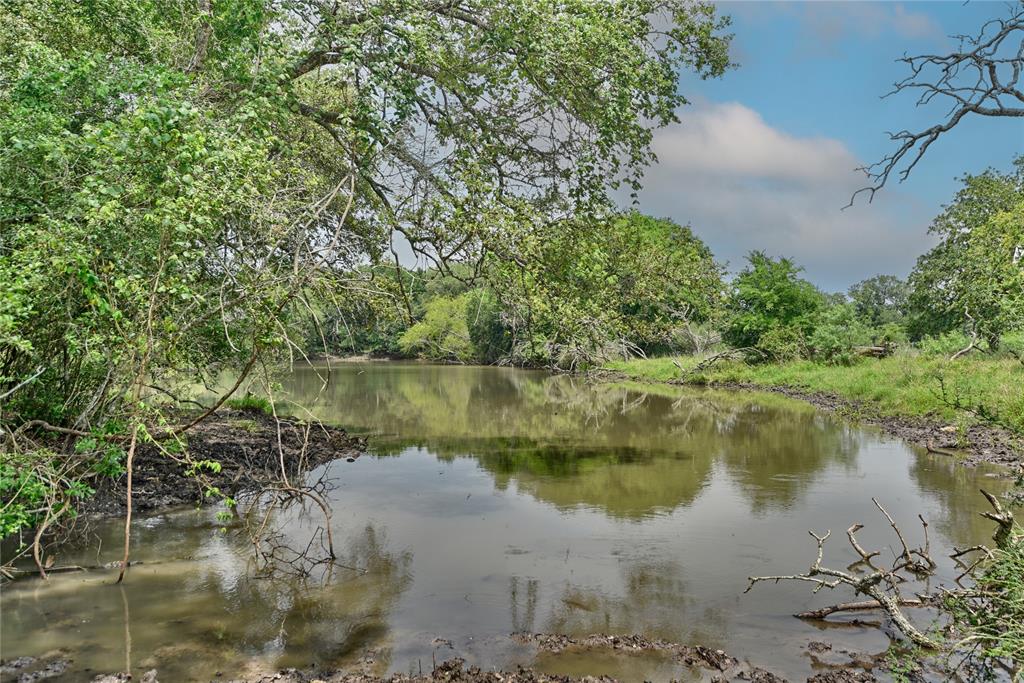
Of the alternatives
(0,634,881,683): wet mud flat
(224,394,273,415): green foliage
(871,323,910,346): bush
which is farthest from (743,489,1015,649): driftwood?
(871,323,910,346): bush

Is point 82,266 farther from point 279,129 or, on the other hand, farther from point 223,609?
point 279,129

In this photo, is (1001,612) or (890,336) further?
(890,336)

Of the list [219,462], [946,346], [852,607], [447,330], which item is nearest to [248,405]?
[219,462]

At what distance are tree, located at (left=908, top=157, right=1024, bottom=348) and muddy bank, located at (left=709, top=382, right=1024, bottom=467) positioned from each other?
16.2ft

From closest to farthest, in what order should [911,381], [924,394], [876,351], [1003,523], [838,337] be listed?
1. [1003,523]
2. [924,394]
3. [911,381]
4. [876,351]
5. [838,337]

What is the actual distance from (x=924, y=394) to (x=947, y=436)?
3273 millimetres

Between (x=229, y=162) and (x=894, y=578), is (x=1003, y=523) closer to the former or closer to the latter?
(x=894, y=578)

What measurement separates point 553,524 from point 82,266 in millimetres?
6020

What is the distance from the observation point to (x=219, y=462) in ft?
30.9

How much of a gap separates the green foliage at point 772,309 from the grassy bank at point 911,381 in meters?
1.08

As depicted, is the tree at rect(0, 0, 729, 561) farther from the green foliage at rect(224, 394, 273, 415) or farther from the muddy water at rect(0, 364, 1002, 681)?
the green foliage at rect(224, 394, 273, 415)

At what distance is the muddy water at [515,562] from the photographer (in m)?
5.25

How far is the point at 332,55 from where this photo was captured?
9.23 metres

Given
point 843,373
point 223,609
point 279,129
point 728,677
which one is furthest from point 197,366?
point 843,373
